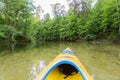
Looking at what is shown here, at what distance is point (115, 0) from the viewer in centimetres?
1717

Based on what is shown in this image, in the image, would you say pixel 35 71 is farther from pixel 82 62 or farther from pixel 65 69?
pixel 82 62

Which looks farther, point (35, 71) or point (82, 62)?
point (82, 62)

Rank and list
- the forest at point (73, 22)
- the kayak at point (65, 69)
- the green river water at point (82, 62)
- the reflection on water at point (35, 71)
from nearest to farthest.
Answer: the kayak at point (65, 69) → the reflection on water at point (35, 71) → the green river water at point (82, 62) → the forest at point (73, 22)

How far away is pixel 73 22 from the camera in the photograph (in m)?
27.2

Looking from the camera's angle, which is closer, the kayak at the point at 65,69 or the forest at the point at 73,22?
the kayak at the point at 65,69

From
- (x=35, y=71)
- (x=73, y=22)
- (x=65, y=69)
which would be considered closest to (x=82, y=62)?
(x=35, y=71)

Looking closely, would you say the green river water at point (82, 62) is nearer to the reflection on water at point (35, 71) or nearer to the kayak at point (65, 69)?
the reflection on water at point (35, 71)

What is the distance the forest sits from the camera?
18.5 m

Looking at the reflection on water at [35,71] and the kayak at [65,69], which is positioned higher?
the kayak at [65,69]

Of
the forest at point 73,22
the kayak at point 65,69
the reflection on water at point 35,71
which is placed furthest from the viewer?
the forest at point 73,22

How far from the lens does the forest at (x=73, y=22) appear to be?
18528 mm

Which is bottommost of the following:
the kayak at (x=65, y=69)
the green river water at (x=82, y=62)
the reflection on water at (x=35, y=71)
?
the green river water at (x=82, y=62)

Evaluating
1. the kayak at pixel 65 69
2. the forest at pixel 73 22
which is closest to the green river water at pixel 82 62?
the kayak at pixel 65 69

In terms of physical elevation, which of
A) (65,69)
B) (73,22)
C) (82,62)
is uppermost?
(73,22)
